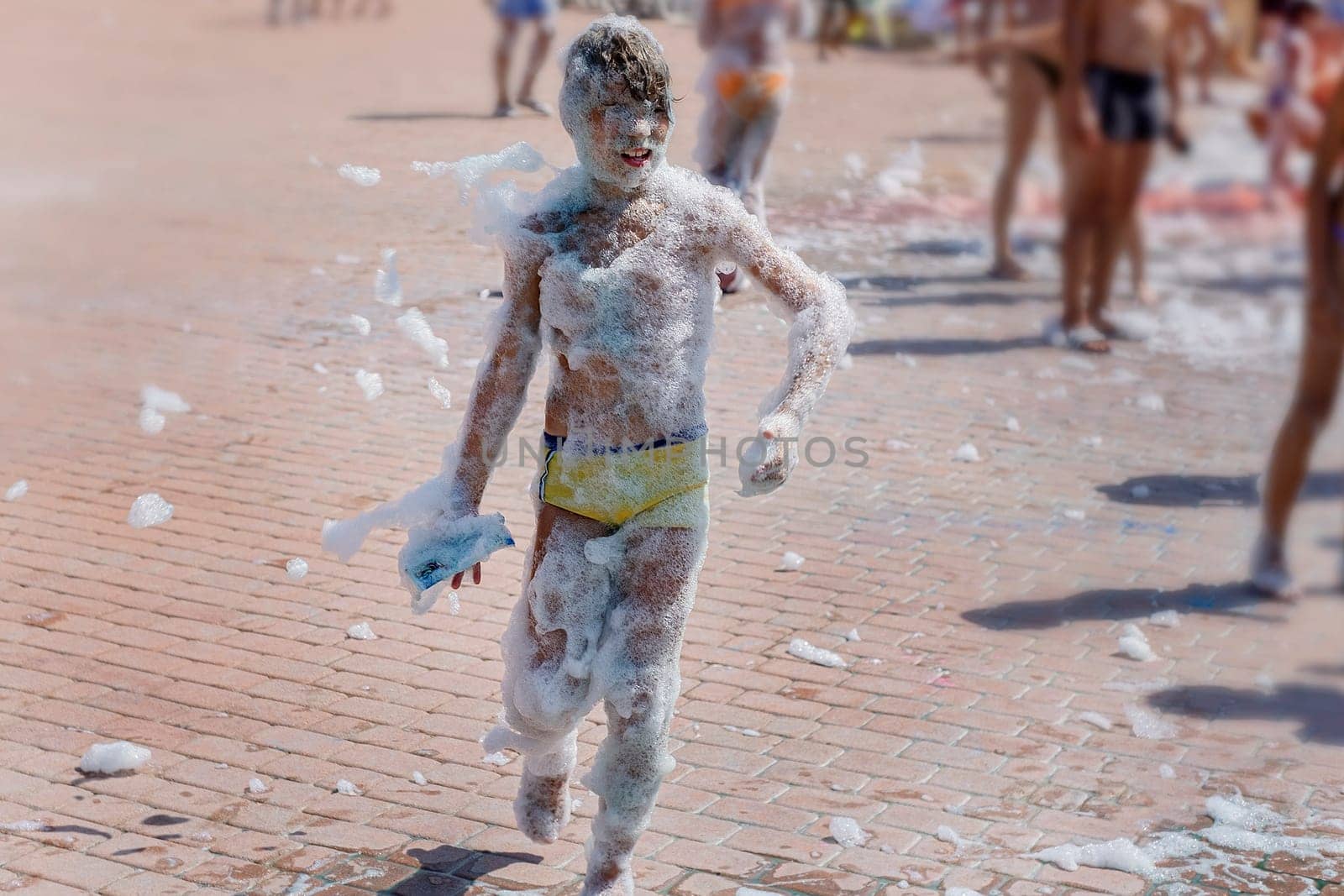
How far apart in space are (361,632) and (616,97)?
192 centimetres

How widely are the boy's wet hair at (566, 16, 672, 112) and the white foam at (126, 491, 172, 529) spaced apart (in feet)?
8.73

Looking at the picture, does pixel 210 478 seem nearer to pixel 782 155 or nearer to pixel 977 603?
pixel 977 603

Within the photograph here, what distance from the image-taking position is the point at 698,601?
4.54m

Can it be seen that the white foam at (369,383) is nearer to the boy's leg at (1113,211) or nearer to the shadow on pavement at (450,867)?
the shadow on pavement at (450,867)

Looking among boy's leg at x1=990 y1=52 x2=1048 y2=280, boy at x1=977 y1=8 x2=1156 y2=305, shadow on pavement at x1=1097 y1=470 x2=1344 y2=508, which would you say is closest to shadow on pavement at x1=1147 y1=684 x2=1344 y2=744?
shadow on pavement at x1=1097 y1=470 x2=1344 y2=508

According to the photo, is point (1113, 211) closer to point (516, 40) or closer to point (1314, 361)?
point (1314, 361)

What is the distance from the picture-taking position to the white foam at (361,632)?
4.20m

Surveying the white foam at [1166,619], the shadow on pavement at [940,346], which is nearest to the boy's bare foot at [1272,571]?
the white foam at [1166,619]

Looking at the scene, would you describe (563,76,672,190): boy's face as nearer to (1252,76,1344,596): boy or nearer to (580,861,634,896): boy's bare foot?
(580,861,634,896): boy's bare foot

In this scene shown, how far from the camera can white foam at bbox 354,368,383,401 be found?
5.83 meters

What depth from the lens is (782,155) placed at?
1113 cm

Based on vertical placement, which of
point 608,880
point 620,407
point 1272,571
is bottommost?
point 608,880

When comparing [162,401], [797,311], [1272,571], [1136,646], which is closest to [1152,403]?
[1272,571]

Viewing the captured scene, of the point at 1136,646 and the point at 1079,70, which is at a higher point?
the point at 1079,70
